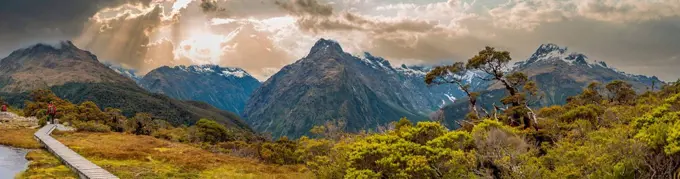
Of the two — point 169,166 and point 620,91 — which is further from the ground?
point 620,91

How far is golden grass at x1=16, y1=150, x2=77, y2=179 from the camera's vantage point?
32.1m

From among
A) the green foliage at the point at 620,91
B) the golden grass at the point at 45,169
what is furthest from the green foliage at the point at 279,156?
the green foliage at the point at 620,91

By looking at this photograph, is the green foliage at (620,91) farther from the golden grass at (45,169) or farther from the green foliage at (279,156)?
the golden grass at (45,169)

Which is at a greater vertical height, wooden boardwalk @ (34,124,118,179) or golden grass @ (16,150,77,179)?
wooden boardwalk @ (34,124,118,179)

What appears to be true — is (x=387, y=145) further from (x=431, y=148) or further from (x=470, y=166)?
(x=470, y=166)

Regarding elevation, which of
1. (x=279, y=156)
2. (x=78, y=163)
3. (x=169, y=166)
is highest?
(x=78, y=163)

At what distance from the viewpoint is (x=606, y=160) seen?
80.8ft

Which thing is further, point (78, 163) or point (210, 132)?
point (210, 132)

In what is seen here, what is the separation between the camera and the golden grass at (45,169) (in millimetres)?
32094

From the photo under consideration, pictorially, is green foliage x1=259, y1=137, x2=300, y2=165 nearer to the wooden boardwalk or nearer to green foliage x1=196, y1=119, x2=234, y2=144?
the wooden boardwalk

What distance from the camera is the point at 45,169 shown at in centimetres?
3525

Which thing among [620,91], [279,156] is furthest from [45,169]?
[620,91]

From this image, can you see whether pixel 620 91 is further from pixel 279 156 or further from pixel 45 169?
pixel 45 169

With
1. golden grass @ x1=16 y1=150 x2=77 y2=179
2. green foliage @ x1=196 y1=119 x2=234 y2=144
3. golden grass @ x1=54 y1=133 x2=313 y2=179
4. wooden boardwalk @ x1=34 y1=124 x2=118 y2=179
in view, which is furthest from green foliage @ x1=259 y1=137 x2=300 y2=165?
green foliage @ x1=196 y1=119 x2=234 y2=144
